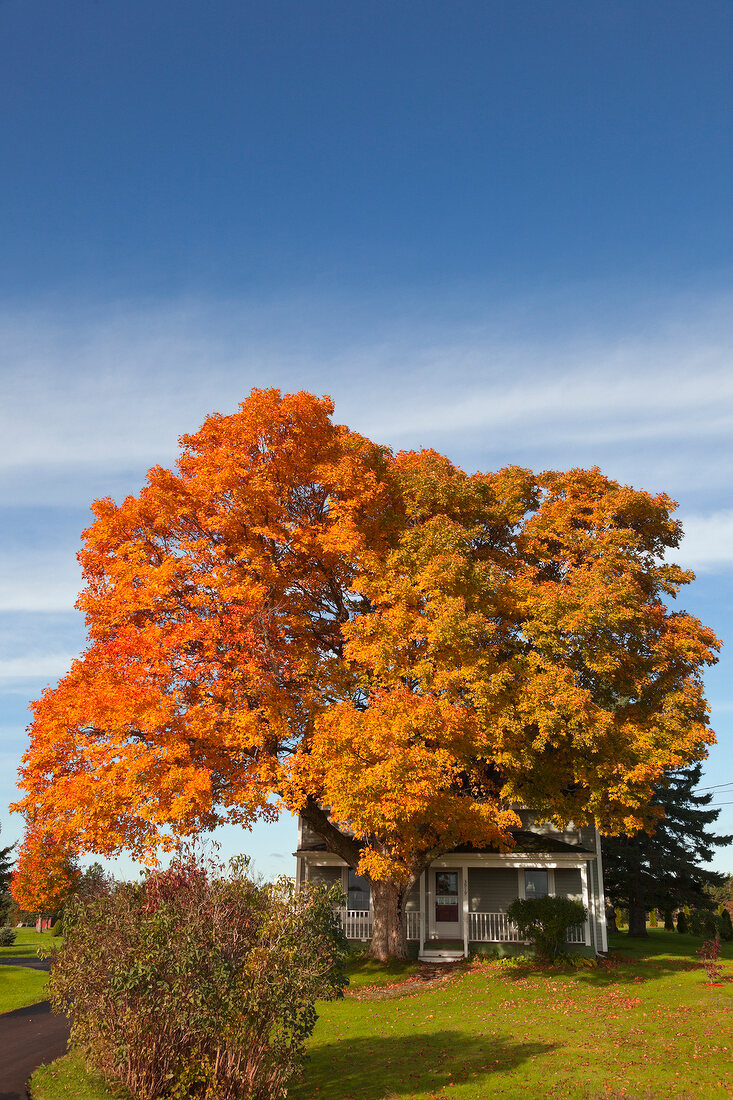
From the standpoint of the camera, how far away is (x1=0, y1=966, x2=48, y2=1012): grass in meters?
24.3

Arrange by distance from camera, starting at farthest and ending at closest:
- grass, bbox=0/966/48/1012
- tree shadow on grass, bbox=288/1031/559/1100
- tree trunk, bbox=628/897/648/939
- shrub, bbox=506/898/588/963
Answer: tree trunk, bbox=628/897/648/939
shrub, bbox=506/898/588/963
grass, bbox=0/966/48/1012
tree shadow on grass, bbox=288/1031/559/1100

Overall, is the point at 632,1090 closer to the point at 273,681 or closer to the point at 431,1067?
the point at 431,1067

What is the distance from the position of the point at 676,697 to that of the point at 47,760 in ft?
56.8

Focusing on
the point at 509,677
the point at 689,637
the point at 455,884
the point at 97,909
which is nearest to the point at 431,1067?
the point at 97,909

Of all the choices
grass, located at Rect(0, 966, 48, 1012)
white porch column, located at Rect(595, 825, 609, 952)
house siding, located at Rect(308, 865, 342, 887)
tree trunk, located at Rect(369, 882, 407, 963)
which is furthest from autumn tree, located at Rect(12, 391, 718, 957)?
grass, located at Rect(0, 966, 48, 1012)

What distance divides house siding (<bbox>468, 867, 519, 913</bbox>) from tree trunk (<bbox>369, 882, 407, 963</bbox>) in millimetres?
4529

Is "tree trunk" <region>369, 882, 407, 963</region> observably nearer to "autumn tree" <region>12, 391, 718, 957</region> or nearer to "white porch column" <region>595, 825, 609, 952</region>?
"autumn tree" <region>12, 391, 718, 957</region>

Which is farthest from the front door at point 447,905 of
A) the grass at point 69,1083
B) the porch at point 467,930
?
the grass at point 69,1083

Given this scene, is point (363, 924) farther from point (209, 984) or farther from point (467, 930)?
point (209, 984)

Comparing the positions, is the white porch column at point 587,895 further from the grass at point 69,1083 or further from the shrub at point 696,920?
the grass at point 69,1083

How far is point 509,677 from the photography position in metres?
21.2

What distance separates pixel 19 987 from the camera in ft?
91.5

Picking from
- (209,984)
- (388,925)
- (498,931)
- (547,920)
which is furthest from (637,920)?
(209,984)

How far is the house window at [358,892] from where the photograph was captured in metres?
31.0
